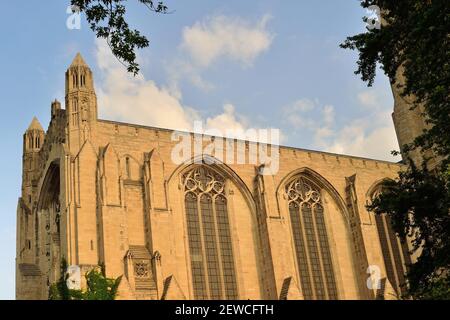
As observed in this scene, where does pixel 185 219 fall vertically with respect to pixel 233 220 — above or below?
below

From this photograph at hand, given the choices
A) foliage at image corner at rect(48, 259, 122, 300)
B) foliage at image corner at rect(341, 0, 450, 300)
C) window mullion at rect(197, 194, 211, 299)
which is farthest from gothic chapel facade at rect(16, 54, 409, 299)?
foliage at image corner at rect(341, 0, 450, 300)

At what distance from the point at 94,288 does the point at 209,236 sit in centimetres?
895

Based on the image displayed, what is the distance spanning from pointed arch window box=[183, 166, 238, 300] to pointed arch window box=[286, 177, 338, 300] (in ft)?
15.9

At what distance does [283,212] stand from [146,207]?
920cm

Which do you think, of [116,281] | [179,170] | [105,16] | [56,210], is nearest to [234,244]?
→ [179,170]

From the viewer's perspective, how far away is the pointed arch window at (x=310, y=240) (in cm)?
3434

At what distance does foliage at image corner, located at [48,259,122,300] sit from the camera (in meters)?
23.3

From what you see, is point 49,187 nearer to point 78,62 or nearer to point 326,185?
point 78,62

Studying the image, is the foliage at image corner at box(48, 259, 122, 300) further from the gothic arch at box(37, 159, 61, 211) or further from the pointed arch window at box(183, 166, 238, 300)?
the gothic arch at box(37, 159, 61, 211)

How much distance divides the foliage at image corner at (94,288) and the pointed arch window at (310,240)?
12991mm

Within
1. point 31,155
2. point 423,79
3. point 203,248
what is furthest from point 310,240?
point 423,79

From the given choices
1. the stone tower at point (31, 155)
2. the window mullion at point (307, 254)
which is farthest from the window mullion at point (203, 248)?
the stone tower at point (31, 155)

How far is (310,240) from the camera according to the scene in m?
35.6

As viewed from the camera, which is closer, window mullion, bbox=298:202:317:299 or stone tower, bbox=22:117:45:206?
window mullion, bbox=298:202:317:299
